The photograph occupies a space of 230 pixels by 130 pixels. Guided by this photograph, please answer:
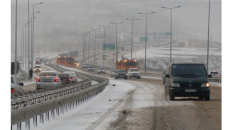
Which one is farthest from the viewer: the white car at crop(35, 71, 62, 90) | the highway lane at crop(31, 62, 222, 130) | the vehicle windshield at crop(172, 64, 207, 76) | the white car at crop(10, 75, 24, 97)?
the white car at crop(35, 71, 62, 90)

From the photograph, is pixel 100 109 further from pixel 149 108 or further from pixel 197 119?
pixel 197 119

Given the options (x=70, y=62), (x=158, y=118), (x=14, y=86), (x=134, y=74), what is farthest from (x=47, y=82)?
(x=70, y=62)

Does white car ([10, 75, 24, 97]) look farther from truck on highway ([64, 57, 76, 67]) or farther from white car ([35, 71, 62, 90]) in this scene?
truck on highway ([64, 57, 76, 67])

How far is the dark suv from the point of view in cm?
2600

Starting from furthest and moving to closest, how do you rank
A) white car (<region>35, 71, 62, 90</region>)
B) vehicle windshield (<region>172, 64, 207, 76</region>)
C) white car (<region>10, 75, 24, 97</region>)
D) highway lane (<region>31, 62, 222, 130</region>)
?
1. white car (<region>35, 71, 62, 90</region>)
2. vehicle windshield (<region>172, 64, 207, 76</region>)
3. white car (<region>10, 75, 24, 97</region>)
4. highway lane (<region>31, 62, 222, 130</region>)

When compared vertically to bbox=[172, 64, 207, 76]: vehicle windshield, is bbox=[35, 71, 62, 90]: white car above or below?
below

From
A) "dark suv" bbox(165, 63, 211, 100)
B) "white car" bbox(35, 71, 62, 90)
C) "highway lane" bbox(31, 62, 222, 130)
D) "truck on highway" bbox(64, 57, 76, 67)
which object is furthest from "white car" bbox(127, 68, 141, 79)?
"truck on highway" bbox(64, 57, 76, 67)

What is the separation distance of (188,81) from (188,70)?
947 millimetres

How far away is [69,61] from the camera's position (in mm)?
130750

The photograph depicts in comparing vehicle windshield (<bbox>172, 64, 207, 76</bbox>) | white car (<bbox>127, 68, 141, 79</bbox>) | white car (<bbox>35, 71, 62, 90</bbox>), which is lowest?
white car (<bbox>127, 68, 141, 79</bbox>)

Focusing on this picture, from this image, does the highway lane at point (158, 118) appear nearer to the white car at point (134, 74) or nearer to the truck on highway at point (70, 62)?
→ the white car at point (134, 74)

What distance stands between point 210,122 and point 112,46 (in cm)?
13284

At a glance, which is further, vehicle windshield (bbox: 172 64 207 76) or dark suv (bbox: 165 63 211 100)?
vehicle windshield (bbox: 172 64 207 76)

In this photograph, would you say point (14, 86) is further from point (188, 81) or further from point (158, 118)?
point (158, 118)
